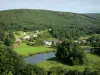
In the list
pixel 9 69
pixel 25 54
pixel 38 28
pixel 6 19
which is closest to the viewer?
pixel 9 69

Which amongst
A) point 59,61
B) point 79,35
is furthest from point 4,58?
point 79,35

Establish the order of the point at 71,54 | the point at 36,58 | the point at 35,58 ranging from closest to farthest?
1. the point at 71,54
2. the point at 35,58
3. the point at 36,58

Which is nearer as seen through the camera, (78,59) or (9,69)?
(9,69)

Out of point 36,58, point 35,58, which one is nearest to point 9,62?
point 35,58

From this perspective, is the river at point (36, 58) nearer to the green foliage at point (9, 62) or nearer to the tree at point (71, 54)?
the tree at point (71, 54)

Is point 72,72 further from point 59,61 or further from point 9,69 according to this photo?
point 59,61

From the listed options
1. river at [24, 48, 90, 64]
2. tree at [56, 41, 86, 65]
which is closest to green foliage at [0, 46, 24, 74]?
river at [24, 48, 90, 64]

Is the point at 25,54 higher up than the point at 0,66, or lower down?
lower down

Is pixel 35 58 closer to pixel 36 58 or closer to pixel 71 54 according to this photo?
pixel 36 58
